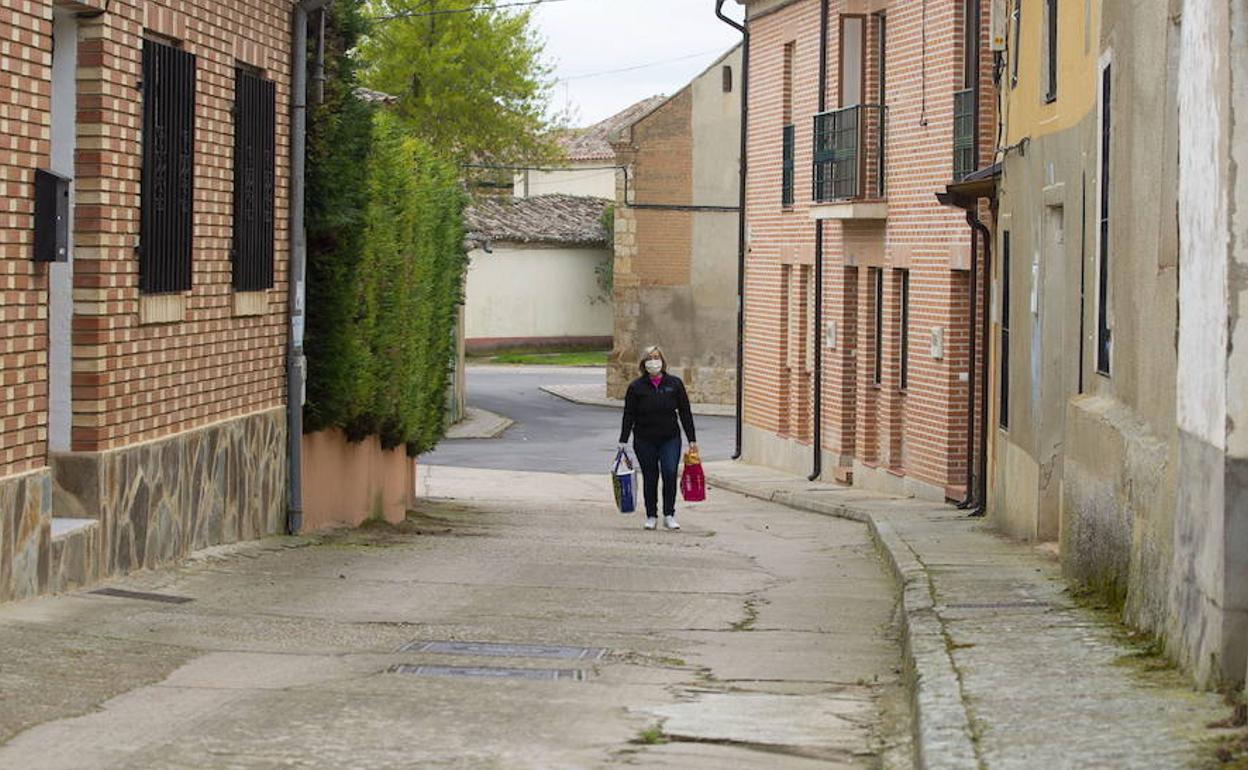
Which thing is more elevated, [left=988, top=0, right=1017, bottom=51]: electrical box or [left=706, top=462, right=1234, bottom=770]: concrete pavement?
[left=988, top=0, right=1017, bottom=51]: electrical box

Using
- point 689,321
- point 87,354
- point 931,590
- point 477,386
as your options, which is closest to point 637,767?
point 931,590

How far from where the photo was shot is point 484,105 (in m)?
64.3

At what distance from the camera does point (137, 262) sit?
1330cm

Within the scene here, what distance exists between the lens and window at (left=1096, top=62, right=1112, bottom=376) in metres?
12.3

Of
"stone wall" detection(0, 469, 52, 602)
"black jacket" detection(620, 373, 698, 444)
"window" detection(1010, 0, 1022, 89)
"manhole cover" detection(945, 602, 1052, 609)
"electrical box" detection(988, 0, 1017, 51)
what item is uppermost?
"electrical box" detection(988, 0, 1017, 51)

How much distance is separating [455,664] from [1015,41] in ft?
37.2

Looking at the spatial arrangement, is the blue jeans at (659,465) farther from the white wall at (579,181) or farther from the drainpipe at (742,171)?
the white wall at (579,181)

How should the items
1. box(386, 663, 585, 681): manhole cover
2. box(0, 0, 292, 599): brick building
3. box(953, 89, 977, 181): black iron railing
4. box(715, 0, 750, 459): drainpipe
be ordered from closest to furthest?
box(386, 663, 585, 681): manhole cover < box(0, 0, 292, 599): brick building < box(953, 89, 977, 181): black iron railing < box(715, 0, 750, 459): drainpipe

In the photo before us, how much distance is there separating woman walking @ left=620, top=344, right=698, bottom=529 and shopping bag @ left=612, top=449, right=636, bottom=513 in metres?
0.44

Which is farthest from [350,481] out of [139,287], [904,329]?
[904,329]

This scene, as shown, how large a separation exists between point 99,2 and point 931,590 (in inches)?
227

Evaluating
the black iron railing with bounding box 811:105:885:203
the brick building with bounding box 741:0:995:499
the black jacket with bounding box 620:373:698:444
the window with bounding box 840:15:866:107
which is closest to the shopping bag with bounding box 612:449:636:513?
the black jacket with bounding box 620:373:698:444

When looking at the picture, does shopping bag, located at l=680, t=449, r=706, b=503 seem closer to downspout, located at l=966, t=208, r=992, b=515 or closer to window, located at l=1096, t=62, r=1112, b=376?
downspout, located at l=966, t=208, r=992, b=515

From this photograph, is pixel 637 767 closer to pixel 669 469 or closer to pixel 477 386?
pixel 669 469
